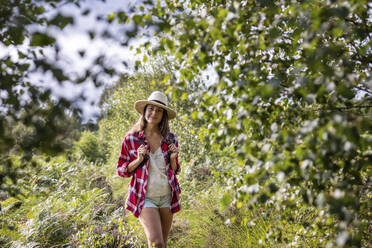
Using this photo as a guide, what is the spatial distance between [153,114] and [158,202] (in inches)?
36.1

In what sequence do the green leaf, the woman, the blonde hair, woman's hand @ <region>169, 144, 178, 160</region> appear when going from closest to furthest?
the green leaf < the woman < woman's hand @ <region>169, 144, 178, 160</region> < the blonde hair

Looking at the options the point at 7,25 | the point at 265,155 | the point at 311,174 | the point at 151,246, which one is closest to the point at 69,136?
the point at 7,25

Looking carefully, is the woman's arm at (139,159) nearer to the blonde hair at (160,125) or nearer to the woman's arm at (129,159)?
the woman's arm at (129,159)

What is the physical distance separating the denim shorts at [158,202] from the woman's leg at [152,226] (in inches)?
1.6

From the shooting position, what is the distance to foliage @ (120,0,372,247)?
1090mm

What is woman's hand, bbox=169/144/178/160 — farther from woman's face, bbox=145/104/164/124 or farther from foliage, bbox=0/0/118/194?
foliage, bbox=0/0/118/194

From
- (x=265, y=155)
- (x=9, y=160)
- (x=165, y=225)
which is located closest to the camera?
(x=265, y=155)

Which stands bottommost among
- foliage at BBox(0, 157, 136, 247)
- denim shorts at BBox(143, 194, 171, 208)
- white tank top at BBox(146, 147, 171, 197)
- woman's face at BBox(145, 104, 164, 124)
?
foliage at BBox(0, 157, 136, 247)

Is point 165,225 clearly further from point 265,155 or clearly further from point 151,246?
point 265,155

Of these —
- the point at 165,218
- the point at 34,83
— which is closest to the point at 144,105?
the point at 165,218

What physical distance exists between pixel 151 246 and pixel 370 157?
208 cm

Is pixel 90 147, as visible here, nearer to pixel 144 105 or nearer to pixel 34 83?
pixel 144 105

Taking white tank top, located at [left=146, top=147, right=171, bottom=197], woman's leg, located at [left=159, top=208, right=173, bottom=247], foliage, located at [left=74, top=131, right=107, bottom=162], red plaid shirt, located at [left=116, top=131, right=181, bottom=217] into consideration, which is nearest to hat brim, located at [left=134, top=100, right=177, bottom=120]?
red plaid shirt, located at [left=116, top=131, right=181, bottom=217]

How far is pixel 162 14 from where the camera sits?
152 cm
